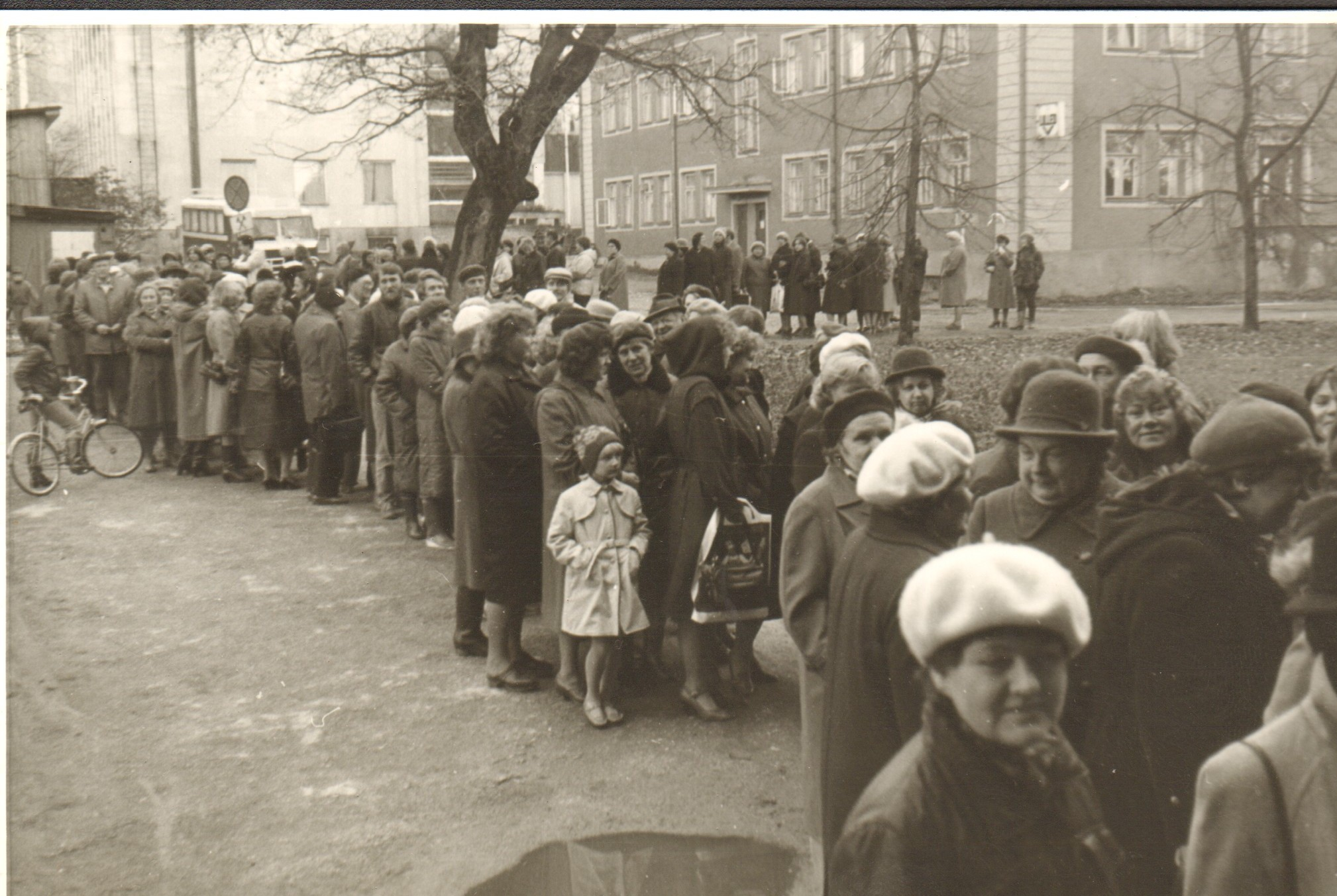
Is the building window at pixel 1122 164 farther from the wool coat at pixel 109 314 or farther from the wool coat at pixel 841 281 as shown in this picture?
the wool coat at pixel 109 314

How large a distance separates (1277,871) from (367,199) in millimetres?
8634

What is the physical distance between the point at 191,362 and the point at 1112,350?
23.3 feet

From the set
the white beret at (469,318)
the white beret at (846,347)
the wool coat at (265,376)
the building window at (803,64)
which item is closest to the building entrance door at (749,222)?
the building window at (803,64)

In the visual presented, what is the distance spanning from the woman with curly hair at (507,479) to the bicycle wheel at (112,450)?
2.99 meters

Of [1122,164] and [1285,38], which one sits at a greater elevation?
[1285,38]

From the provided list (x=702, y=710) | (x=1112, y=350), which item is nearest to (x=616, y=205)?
(x=702, y=710)

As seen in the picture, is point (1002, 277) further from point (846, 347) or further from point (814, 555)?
point (814, 555)

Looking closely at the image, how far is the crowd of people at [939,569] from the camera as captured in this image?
223 cm

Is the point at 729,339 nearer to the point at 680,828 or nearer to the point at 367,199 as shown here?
the point at 680,828

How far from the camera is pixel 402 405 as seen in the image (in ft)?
23.9

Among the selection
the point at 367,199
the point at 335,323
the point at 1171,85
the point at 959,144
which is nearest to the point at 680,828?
the point at 959,144

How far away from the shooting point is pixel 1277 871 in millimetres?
2172

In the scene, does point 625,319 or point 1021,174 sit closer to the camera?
point 1021,174

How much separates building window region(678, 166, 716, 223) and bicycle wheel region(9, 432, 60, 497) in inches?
120
